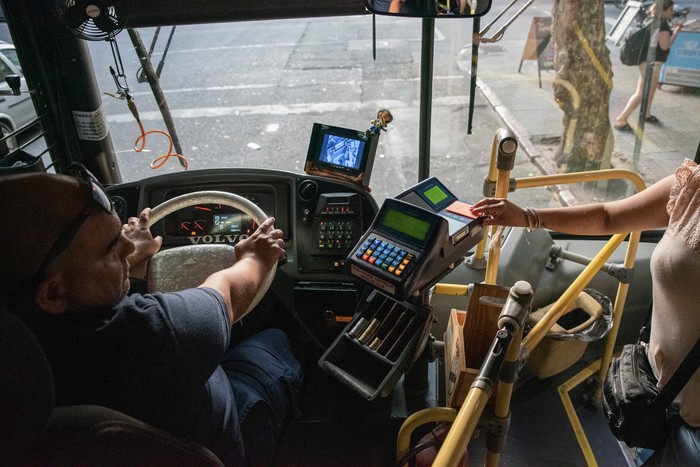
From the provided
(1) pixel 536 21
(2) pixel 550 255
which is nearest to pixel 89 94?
(2) pixel 550 255

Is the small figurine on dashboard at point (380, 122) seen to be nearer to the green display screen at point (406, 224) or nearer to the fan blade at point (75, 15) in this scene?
the green display screen at point (406, 224)

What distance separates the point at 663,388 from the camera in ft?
4.77

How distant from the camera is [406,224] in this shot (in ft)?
5.34

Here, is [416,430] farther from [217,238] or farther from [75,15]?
[75,15]

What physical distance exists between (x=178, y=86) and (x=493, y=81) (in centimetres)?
314

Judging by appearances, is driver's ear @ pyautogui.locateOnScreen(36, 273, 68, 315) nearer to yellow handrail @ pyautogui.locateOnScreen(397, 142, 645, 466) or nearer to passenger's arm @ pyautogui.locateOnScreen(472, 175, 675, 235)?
yellow handrail @ pyautogui.locateOnScreen(397, 142, 645, 466)

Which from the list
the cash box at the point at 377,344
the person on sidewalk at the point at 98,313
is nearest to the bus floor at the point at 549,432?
the cash box at the point at 377,344

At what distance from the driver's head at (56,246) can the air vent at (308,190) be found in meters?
1.05

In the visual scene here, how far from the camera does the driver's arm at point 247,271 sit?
1492 millimetres

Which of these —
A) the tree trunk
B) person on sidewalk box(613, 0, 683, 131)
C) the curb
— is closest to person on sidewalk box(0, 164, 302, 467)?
the curb

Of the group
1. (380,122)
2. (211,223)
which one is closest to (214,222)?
(211,223)

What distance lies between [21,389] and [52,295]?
31 cm

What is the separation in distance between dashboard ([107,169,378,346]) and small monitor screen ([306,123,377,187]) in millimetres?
46

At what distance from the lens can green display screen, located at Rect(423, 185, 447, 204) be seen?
1.75 meters
